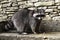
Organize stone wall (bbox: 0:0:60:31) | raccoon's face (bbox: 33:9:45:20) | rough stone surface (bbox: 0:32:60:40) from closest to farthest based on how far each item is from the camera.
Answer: rough stone surface (bbox: 0:32:60:40)
raccoon's face (bbox: 33:9:45:20)
stone wall (bbox: 0:0:60:31)

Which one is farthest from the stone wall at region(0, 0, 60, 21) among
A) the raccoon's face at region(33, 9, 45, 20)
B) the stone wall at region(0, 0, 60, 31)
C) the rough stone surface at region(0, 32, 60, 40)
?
the rough stone surface at region(0, 32, 60, 40)

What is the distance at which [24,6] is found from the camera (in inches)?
148

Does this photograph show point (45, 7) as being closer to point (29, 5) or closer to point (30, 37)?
point (29, 5)

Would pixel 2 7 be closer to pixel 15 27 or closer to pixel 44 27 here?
pixel 15 27

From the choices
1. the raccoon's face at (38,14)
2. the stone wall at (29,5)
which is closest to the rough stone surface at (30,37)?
the raccoon's face at (38,14)

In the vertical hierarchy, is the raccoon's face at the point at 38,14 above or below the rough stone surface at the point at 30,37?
above

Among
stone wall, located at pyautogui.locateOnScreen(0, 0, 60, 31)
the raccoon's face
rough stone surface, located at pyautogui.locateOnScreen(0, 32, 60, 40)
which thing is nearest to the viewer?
rough stone surface, located at pyautogui.locateOnScreen(0, 32, 60, 40)

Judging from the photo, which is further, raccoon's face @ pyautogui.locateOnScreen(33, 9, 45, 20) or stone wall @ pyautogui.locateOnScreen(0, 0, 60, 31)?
stone wall @ pyautogui.locateOnScreen(0, 0, 60, 31)

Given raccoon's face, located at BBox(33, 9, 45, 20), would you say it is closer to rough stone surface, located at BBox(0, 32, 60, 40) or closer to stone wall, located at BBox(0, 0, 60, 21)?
rough stone surface, located at BBox(0, 32, 60, 40)

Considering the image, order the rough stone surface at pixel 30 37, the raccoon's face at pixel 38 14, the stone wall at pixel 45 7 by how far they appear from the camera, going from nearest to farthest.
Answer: the rough stone surface at pixel 30 37 < the raccoon's face at pixel 38 14 < the stone wall at pixel 45 7

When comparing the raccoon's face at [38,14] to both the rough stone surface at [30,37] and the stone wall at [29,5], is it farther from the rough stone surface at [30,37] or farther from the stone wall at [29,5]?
the stone wall at [29,5]

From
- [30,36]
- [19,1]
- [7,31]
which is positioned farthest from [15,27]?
[19,1]

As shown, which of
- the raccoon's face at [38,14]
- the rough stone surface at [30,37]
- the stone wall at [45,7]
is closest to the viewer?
the rough stone surface at [30,37]

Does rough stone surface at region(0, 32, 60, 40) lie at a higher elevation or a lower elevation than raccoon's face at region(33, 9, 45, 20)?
lower
